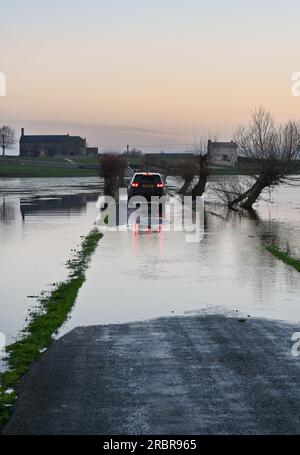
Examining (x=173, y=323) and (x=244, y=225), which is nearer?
(x=173, y=323)

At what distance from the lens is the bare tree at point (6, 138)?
509 feet

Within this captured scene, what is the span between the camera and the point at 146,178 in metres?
34.7

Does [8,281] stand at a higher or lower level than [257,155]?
lower

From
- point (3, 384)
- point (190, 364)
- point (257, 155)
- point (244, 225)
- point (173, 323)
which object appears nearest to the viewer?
point (3, 384)

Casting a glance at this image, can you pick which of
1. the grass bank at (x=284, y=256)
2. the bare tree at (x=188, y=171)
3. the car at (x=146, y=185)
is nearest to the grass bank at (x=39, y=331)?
the grass bank at (x=284, y=256)

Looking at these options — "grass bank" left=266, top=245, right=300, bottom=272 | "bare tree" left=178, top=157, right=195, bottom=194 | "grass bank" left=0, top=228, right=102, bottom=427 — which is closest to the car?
"bare tree" left=178, top=157, right=195, bottom=194

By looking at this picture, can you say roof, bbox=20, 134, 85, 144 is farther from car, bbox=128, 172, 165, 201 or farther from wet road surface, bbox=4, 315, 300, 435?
wet road surface, bbox=4, 315, 300, 435

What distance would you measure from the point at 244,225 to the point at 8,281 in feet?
43.0

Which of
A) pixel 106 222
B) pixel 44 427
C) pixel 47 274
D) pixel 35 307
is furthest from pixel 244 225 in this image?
pixel 44 427

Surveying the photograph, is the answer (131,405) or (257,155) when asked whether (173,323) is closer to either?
(131,405)

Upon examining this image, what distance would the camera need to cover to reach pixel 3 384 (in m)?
6.80

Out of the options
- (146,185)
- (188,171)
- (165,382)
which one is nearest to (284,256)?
(165,382)

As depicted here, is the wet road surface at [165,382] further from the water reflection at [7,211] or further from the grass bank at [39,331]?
the water reflection at [7,211]

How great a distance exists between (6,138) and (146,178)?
12653cm
